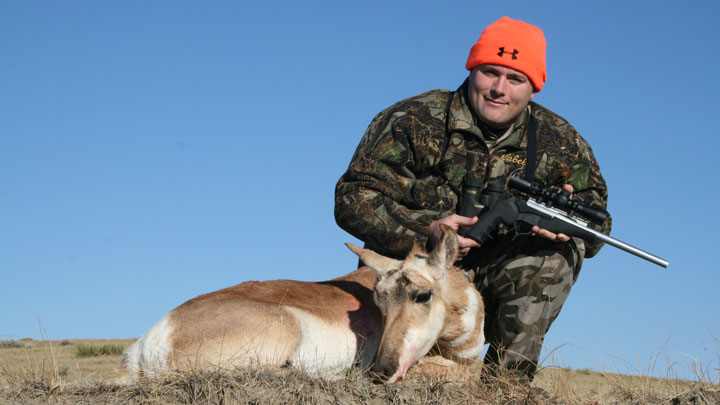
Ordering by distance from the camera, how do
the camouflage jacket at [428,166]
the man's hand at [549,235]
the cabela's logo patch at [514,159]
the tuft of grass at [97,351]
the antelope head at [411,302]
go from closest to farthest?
the antelope head at [411,302]
the man's hand at [549,235]
the camouflage jacket at [428,166]
the cabela's logo patch at [514,159]
the tuft of grass at [97,351]

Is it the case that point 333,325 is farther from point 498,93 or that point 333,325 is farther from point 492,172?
point 498,93

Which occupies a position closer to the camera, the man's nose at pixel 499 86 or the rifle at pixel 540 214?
the rifle at pixel 540 214

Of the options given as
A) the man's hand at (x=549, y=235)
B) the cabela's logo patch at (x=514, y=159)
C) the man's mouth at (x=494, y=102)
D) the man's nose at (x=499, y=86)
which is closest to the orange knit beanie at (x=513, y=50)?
the man's nose at (x=499, y=86)

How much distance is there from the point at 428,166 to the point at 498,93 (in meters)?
1.01

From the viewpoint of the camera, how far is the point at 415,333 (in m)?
5.47

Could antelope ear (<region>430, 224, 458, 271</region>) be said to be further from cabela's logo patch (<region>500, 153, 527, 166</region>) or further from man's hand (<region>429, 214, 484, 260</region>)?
cabela's logo patch (<region>500, 153, 527, 166</region>)

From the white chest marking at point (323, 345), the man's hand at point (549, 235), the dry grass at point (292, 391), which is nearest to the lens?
the dry grass at point (292, 391)

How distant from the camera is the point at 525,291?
6.45 m

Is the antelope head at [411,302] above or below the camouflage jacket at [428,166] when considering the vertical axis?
below

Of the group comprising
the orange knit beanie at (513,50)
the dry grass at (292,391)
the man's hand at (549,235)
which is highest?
the orange knit beanie at (513,50)

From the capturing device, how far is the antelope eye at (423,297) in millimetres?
5586

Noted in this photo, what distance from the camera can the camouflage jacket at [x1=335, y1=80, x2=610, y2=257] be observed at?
266 inches

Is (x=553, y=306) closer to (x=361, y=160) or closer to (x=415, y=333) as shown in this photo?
(x=415, y=333)

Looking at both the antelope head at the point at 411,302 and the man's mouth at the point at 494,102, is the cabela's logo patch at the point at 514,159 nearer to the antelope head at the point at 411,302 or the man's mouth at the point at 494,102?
the man's mouth at the point at 494,102
